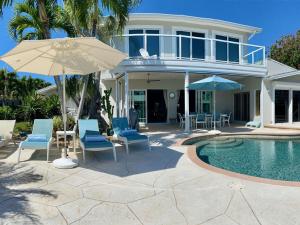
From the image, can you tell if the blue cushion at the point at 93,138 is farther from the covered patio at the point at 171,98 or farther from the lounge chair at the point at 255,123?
the lounge chair at the point at 255,123

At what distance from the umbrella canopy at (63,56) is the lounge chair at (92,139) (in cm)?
194

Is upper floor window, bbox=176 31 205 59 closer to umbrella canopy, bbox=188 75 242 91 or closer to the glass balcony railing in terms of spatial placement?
the glass balcony railing

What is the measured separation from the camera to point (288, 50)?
32.7m

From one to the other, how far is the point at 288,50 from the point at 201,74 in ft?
76.3

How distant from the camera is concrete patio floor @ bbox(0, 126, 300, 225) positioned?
3971 mm

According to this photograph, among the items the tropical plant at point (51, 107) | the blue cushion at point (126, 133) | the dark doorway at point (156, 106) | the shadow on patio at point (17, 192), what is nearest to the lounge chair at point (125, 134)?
the blue cushion at point (126, 133)

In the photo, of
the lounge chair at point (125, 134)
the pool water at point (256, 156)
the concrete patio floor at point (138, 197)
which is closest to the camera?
the concrete patio floor at point (138, 197)

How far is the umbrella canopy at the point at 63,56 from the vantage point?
630cm

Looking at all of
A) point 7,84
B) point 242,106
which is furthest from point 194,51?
point 7,84

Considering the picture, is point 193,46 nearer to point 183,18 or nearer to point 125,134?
point 183,18

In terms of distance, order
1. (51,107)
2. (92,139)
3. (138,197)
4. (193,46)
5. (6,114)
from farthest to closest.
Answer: (193,46)
(6,114)
(51,107)
(92,139)
(138,197)

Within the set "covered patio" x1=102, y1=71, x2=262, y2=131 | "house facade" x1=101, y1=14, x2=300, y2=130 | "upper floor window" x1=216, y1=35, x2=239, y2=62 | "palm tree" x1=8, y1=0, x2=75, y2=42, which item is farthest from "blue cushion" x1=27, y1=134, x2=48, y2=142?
"upper floor window" x1=216, y1=35, x2=239, y2=62

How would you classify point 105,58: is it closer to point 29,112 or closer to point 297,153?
point 297,153

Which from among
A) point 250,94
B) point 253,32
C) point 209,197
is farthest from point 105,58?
point 253,32
